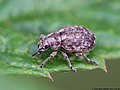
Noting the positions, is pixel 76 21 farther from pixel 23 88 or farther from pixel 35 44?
pixel 23 88

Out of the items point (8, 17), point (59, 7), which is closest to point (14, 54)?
point (8, 17)

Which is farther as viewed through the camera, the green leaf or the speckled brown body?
the speckled brown body

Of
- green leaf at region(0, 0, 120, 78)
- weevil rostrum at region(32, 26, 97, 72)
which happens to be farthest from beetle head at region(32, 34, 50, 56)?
green leaf at region(0, 0, 120, 78)

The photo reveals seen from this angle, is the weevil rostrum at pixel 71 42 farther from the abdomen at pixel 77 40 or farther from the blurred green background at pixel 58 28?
the blurred green background at pixel 58 28

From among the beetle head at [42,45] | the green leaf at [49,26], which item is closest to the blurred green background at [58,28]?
the green leaf at [49,26]

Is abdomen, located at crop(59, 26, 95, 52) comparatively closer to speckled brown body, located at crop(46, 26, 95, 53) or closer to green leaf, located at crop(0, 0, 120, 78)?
speckled brown body, located at crop(46, 26, 95, 53)

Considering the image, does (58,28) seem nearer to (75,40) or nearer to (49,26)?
(49,26)

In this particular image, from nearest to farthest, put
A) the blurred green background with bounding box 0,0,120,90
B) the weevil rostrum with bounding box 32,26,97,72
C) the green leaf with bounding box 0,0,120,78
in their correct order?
the green leaf with bounding box 0,0,120,78
the weevil rostrum with bounding box 32,26,97,72
the blurred green background with bounding box 0,0,120,90

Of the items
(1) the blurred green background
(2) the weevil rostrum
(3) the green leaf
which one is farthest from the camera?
(1) the blurred green background
